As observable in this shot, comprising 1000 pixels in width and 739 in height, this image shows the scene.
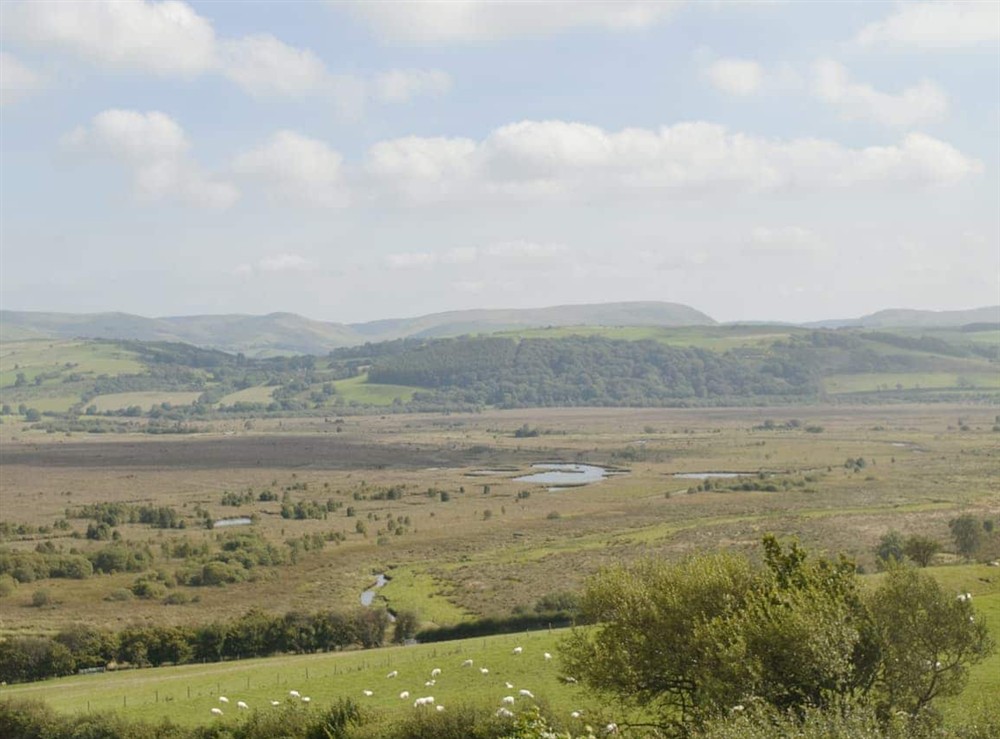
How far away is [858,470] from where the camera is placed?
475ft

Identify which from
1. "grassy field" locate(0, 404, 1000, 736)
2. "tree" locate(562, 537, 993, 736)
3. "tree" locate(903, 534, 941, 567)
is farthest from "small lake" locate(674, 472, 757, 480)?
"tree" locate(562, 537, 993, 736)

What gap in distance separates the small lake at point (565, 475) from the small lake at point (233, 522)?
4620cm

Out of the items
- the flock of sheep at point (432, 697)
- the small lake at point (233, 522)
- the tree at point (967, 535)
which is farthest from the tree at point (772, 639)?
the small lake at point (233, 522)

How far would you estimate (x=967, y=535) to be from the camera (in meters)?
74.1

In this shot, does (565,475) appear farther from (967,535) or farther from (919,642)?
(919,642)

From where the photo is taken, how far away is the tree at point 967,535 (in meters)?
72.2

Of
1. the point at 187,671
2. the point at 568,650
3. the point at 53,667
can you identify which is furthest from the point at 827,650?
the point at 53,667

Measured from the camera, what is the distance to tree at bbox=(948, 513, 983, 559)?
72250mm

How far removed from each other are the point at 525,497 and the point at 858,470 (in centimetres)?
5069

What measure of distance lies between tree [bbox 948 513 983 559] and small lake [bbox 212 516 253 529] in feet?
238

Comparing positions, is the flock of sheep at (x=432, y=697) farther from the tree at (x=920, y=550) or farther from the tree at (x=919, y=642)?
the tree at (x=920, y=550)

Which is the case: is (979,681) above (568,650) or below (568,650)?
below

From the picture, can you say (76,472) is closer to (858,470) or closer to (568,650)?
(858,470)

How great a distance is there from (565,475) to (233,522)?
61.5m
